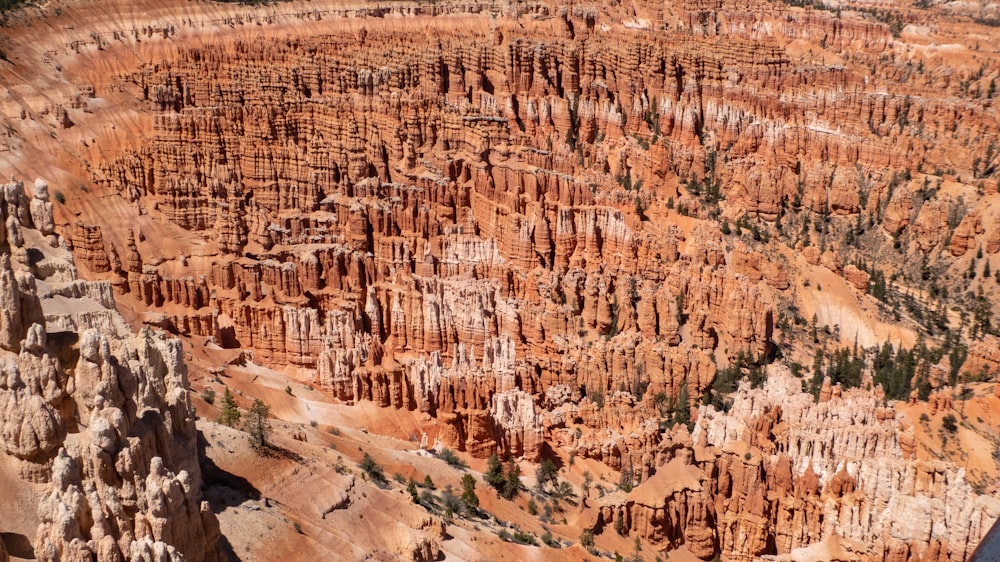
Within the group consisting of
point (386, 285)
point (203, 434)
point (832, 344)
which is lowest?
point (832, 344)

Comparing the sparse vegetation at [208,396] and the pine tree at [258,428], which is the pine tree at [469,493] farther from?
the sparse vegetation at [208,396]

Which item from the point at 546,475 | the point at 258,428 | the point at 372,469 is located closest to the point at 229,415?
the point at 258,428

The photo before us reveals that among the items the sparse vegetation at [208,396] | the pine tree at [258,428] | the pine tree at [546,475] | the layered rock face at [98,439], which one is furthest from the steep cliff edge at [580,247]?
the pine tree at [258,428]

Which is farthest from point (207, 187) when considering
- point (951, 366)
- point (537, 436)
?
point (951, 366)

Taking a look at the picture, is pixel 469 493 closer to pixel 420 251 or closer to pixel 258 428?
pixel 258 428

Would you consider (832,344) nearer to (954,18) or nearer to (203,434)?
(203,434)

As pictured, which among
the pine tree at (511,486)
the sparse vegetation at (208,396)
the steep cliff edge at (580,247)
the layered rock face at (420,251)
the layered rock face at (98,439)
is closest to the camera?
the layered rock face at (98,439)
